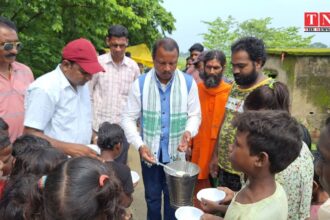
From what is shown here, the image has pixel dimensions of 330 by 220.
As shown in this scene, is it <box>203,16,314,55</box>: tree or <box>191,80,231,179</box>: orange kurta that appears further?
<box>203,16,314,55</box>: tree

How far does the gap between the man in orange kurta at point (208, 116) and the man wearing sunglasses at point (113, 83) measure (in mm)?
946

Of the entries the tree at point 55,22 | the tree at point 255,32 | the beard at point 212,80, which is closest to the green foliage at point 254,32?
the tree at point 255,32

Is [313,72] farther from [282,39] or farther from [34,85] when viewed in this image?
[282,39]

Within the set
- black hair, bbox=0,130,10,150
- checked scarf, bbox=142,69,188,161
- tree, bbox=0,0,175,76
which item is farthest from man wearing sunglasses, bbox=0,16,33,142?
tree, bbox=0,0,175,76

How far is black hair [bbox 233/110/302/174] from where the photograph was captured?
1.90m

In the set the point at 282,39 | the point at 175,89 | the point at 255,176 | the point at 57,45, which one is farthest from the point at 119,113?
the point at 282,39

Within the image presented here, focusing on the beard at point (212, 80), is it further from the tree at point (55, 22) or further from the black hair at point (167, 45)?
the tree at point (55, 22)

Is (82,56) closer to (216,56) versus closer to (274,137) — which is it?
Answer: (274,137)

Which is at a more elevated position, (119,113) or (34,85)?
(34,85)

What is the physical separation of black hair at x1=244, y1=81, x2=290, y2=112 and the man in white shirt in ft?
3.33

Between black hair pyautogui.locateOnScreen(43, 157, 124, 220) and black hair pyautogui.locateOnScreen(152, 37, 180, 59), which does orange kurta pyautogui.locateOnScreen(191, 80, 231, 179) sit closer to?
black hair pyautogui.locateOnScreen(152, 37, 180, 59)

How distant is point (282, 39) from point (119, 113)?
53.0ft

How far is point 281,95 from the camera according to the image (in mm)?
2604

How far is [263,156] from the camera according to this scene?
75.4 inches
